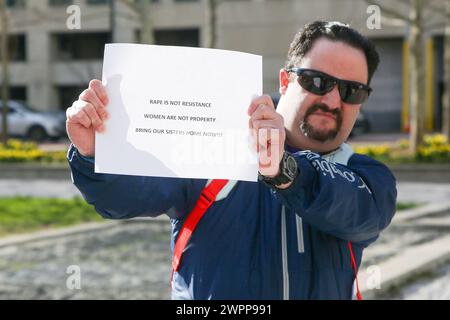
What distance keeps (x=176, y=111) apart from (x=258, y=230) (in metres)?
0.45

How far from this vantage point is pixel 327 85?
8.52 ft

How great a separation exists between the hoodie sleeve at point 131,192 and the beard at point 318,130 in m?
0.36

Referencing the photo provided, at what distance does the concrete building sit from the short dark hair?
3346 cm

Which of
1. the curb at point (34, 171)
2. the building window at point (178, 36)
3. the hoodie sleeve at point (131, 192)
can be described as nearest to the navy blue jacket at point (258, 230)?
the hoodie sleeve at point (131, 192)

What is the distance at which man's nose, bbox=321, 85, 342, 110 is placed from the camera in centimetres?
258

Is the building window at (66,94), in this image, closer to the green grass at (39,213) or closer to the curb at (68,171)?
the curb at (68,171)

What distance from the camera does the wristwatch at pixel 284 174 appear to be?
228 centimetres

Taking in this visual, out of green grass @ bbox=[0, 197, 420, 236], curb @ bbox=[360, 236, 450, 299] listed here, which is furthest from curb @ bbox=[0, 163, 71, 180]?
curb @ bbox=[360, 236, 450, 299]

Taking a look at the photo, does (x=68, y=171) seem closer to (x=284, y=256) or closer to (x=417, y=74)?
(x=417, y=74)

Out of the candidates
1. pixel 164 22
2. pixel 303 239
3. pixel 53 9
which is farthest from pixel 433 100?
pixel 303 239

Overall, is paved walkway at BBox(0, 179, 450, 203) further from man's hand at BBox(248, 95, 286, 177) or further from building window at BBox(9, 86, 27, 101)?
building window at BBox(9, 86, 27, 101)
